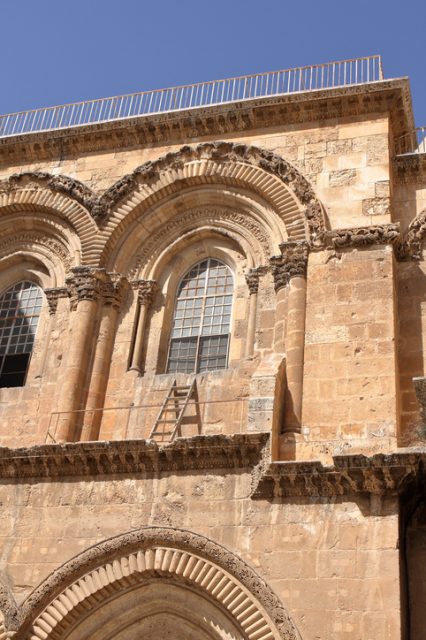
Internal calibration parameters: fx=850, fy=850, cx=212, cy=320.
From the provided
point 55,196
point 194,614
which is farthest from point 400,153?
point 194,614

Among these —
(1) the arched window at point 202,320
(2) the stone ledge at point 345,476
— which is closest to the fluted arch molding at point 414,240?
(1) the arched window at point 202,320

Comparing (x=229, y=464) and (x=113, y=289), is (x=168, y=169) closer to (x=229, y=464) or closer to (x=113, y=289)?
(x=113, y=289)

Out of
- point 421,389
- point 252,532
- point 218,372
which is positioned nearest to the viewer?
point 421,389

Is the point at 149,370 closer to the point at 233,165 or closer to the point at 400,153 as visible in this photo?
the point at 233,165

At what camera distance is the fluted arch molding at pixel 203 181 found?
16.1m

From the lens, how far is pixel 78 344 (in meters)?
15.6

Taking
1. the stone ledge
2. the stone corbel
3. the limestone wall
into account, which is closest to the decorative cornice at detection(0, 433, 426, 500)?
the stone ledge

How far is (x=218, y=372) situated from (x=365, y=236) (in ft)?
11.5

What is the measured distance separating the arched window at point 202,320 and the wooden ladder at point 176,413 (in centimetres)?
98

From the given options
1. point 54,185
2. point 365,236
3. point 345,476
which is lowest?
point 345,476

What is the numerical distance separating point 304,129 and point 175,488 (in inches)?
311

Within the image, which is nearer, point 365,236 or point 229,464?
point 229,464

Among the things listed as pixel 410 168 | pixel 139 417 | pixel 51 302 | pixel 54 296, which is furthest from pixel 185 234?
pixel 410 168

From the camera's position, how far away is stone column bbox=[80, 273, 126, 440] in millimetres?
14953
